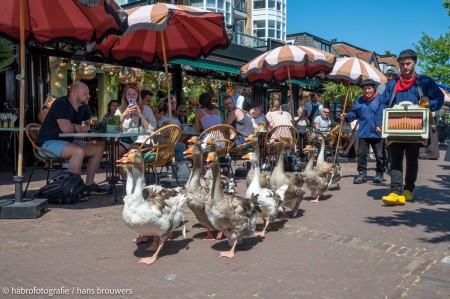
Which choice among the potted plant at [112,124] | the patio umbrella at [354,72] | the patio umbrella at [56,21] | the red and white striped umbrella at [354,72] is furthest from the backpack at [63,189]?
the red and white striped umbrella at [354,72]

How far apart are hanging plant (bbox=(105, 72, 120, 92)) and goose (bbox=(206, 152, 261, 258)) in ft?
A: 38.2

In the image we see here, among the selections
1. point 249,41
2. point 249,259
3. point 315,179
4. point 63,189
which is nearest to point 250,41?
point 249,41

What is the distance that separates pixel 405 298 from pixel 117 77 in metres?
13.4

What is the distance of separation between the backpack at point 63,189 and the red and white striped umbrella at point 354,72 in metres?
7.50

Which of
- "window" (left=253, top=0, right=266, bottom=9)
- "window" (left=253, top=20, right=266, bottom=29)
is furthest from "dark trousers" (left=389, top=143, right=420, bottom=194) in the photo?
"window" (left=253, top=0, right=266, bottom=9)

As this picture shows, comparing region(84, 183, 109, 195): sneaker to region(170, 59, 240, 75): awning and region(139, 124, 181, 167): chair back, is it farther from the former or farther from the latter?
region(170, 59, 240, 75): awning

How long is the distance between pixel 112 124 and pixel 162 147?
0.87 metres

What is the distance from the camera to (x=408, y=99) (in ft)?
20.7

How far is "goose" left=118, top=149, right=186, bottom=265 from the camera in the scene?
3637 mm

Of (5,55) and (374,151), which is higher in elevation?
(5,55)

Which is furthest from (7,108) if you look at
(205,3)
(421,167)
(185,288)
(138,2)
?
(205,3)

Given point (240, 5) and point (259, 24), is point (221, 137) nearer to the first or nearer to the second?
point (240, 5)

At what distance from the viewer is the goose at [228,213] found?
12.6 ft

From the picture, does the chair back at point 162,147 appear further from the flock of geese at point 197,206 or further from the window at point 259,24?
the window at point 259,24
